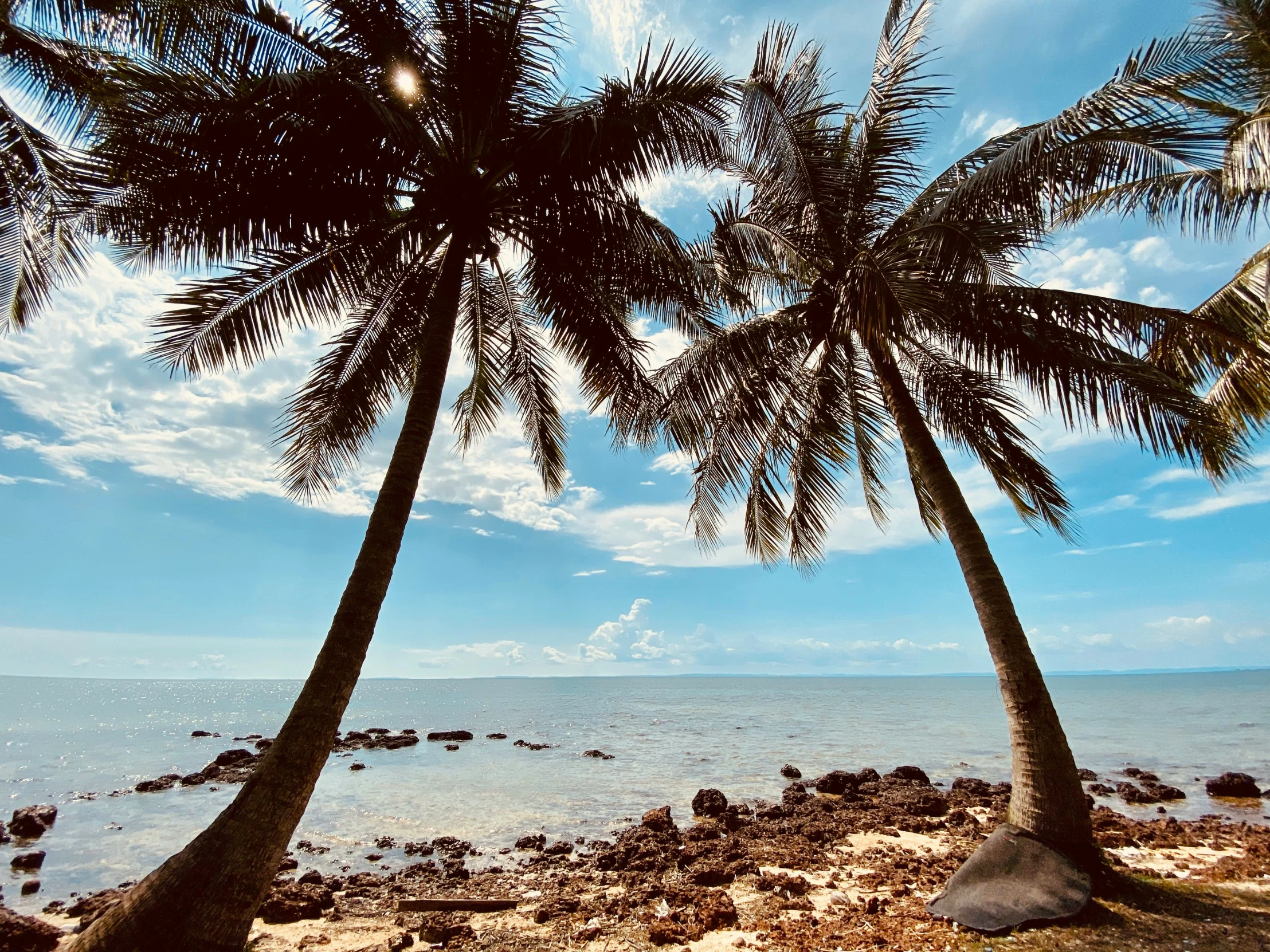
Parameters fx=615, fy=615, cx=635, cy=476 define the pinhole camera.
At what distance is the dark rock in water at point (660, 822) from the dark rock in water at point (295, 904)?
481 centimetres

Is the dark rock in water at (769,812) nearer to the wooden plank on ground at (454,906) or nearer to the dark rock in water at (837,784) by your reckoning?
the dark rock in water at (837,784)

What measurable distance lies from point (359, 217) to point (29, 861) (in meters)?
10.2

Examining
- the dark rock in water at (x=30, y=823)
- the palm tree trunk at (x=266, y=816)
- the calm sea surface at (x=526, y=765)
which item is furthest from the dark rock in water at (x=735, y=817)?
the dark rock in water at (x=30, y=823)

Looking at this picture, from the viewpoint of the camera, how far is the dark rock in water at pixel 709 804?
450 inches

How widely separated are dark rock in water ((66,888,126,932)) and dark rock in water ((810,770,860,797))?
→ 39.9 ft

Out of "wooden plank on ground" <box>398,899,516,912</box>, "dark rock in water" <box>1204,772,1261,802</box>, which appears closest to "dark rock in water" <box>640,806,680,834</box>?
"wooden plank on ground" <box>398,899,516,912</box>

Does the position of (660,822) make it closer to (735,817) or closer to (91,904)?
(735,817)

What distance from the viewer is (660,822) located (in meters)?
9.86

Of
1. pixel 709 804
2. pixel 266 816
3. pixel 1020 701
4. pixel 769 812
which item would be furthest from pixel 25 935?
pixel 769 812

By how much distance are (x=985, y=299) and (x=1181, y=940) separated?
591cm

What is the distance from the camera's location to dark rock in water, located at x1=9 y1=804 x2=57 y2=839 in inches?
401

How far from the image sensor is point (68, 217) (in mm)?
7059

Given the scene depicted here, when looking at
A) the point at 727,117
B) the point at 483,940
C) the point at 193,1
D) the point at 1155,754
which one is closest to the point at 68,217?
the point at 193,1

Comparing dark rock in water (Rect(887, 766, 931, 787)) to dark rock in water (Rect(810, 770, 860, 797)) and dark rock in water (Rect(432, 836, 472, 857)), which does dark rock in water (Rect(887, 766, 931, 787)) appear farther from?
dark rock in water (Rect(432, 836, 472, 857))
